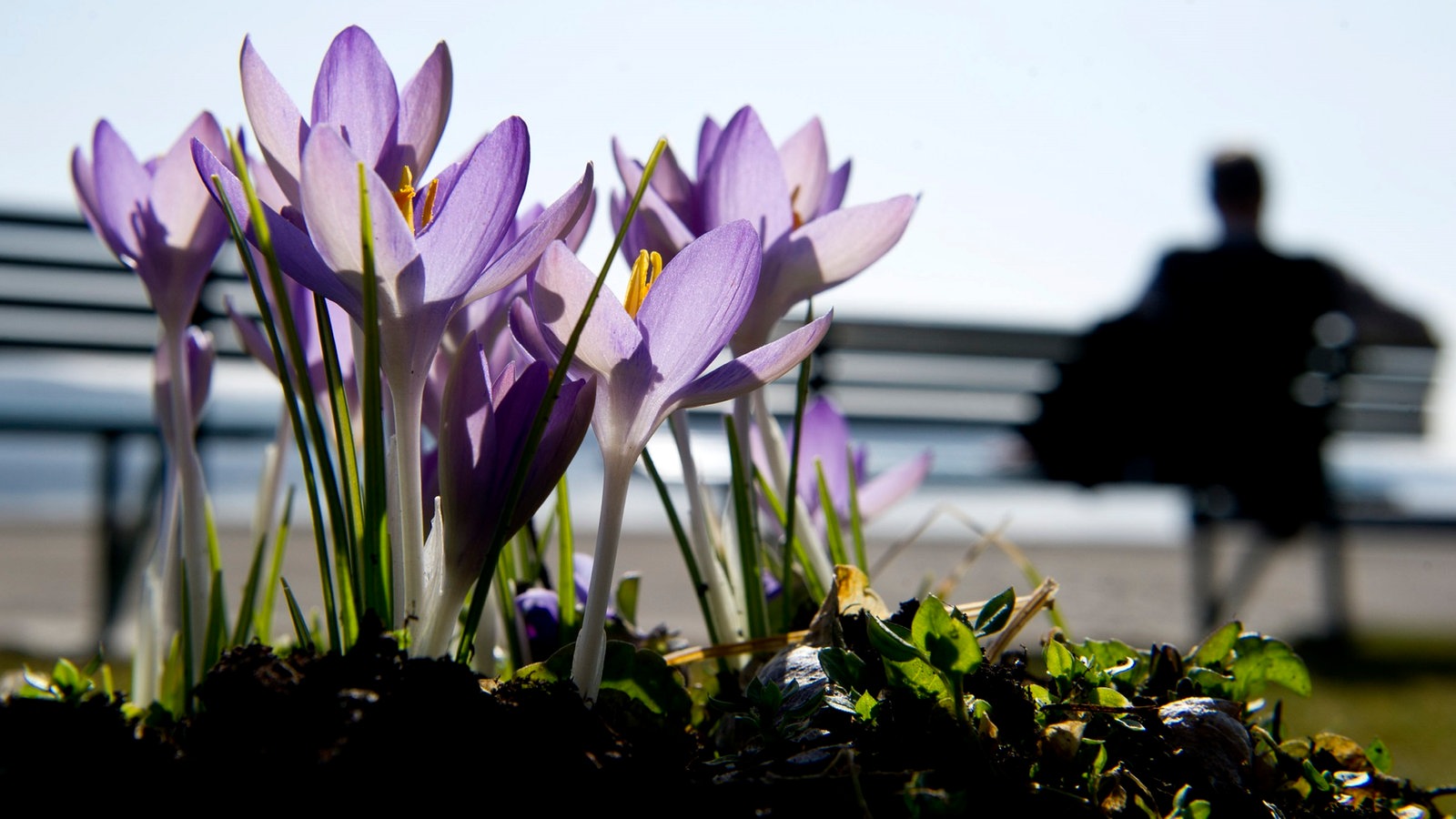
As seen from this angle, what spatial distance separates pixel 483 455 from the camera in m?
0.49

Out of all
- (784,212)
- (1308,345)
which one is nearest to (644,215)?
(784,212)

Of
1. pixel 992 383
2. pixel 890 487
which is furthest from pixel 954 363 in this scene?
pixel 890 487

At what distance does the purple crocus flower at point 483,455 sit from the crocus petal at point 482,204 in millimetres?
45

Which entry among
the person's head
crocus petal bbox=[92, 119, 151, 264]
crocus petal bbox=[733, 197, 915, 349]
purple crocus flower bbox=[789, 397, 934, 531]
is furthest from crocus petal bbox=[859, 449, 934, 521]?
the person's head

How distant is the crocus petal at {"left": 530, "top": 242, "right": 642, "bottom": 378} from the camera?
457 mm

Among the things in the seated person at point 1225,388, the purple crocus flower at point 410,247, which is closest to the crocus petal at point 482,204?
the purple crocus flower at point 410,247

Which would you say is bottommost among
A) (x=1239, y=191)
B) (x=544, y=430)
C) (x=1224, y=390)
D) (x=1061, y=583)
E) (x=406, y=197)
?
(x=1061, y=583)

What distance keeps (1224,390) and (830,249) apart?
3186 millimetres

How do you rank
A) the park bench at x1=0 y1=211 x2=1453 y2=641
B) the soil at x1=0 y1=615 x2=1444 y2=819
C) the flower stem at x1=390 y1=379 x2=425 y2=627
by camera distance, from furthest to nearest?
the park bench at x1=0 y1=211 x2=1453 y2=641 < the flower stem at x1=390 y1=379 x2=425 y2=627 < the soil at x1=0 y1=615 x2=1444 y2=819

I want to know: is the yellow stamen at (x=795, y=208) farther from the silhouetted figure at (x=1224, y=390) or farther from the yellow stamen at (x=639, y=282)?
the silhouetted figure at (x=1224, y=390)

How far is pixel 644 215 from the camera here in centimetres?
61

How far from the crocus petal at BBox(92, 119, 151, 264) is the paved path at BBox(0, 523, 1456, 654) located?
2.01 metres

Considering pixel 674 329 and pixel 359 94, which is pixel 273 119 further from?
pixel 674 329

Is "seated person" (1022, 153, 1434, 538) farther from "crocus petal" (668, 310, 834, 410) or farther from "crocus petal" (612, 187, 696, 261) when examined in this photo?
"crocus petal" (668, 310, 834, 410)
